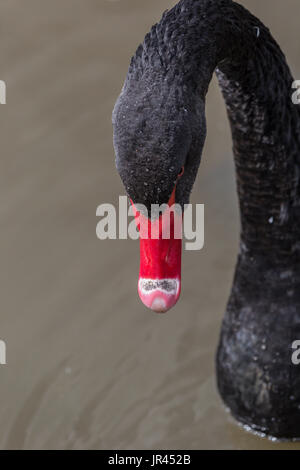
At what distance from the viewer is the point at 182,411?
2.67 m

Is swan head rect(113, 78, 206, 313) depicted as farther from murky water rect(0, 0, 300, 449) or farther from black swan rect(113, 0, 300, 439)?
murky water rect(0, 0, 300, 449)

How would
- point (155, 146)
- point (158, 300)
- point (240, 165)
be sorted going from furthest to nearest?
point (240, 165) < point (158, 300) < point (155, 146)

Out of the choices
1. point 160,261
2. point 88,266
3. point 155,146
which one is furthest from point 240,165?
point 88,266

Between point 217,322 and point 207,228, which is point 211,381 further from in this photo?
point 207,228

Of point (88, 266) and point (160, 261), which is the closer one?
point (160, 261)

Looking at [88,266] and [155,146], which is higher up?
[155,146]

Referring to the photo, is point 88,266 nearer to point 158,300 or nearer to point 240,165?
point 240,165

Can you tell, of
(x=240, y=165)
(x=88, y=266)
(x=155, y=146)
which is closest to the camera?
(x=155, y=146)

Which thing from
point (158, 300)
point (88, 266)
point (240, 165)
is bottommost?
point (88, 266)

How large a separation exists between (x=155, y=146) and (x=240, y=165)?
0.59 m

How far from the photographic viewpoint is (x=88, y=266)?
3098mm

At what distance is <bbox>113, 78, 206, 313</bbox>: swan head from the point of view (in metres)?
1.75

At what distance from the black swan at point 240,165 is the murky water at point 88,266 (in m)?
0.20

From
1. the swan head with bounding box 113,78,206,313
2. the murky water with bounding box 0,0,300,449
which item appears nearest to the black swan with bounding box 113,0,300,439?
the swan head with bounding box 113,78,206,313
